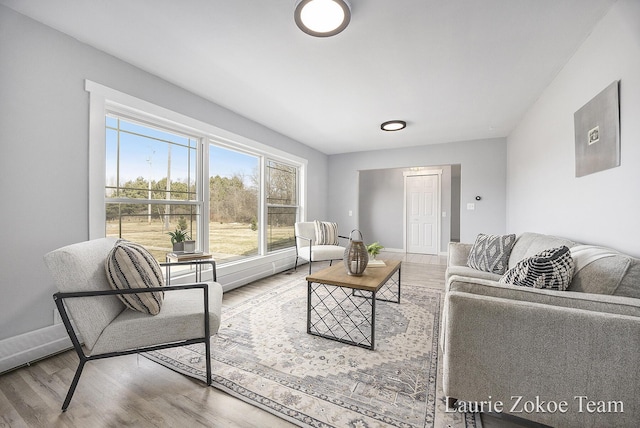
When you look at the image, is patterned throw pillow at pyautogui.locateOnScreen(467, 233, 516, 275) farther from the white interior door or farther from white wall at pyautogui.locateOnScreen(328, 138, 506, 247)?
the white interior door

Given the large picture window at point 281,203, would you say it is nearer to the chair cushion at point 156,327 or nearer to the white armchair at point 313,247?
A: the white armchair at point 313,247

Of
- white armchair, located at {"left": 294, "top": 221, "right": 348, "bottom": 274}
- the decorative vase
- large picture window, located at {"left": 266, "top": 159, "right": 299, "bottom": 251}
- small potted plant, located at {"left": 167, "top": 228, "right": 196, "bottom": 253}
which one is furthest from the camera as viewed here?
large picture window, located at {"left": 266, "top": 159, "right": 299, "bottom": 251}

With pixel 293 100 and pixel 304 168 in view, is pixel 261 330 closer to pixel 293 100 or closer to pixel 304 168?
pixel 293 100

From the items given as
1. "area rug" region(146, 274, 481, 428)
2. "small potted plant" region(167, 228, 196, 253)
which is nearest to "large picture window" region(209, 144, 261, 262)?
"small potted plant" region(167, 228, 196, 253)

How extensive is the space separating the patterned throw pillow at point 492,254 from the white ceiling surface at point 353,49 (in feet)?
5.33

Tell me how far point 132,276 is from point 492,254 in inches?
117

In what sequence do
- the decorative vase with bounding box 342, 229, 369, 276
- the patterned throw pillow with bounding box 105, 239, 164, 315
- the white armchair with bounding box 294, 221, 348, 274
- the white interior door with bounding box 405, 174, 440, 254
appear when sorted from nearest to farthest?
the patterned throw pillow with bounding box 105, 239, 164, 315 < the decorative vase with bounding box 342, 229, 369, 276 < the white armchair with bounding box 294, 221, 348, 274 < the white interior door with bounding box 405, 174, 440, 254

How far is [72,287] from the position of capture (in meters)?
1.31

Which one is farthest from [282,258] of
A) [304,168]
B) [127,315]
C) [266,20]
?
[266,20]

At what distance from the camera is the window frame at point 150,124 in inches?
82.2

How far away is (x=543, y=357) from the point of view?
104 centimetres

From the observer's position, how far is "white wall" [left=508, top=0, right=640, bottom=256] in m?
1.48

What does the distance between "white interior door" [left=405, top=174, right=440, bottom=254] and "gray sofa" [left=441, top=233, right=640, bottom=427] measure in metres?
5.25

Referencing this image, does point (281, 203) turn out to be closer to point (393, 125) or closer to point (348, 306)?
point (393, 125)
